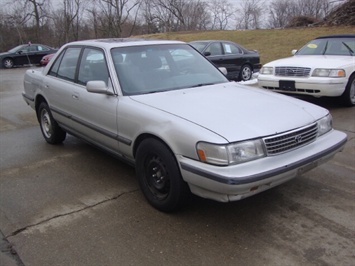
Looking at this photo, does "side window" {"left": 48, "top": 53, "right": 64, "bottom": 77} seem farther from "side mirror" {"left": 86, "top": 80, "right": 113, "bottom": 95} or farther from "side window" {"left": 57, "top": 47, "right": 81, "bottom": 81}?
"side mirror" {"left": 86, "top": 80, "right": 113, "bottom": 95}

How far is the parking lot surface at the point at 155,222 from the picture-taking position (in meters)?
2.88

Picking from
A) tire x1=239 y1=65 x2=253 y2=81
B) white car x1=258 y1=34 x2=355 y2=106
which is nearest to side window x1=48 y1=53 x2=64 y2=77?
white car x1=258 y1=34 x2=355 y2=106

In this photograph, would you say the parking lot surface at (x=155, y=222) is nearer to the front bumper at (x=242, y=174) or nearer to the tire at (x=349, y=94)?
the front bumper at (x=242, y=174)

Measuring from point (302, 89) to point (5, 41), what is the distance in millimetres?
38008

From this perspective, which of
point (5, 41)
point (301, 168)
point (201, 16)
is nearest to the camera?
point (301, 168)

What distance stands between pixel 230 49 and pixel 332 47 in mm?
4396

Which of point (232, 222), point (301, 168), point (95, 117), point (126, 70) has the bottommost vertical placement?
point (232, 222)

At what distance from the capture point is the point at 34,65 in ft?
78.9

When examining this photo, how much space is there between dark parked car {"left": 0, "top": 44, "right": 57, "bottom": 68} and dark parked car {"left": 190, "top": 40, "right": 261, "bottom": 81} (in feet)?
50.1

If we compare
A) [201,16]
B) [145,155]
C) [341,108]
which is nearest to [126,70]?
[145,155]

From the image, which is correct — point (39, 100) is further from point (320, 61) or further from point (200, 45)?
point (200, 45)

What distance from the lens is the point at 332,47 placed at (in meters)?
8.28

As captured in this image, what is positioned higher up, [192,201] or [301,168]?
[301,168]

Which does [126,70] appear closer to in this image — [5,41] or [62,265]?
[62,265]
